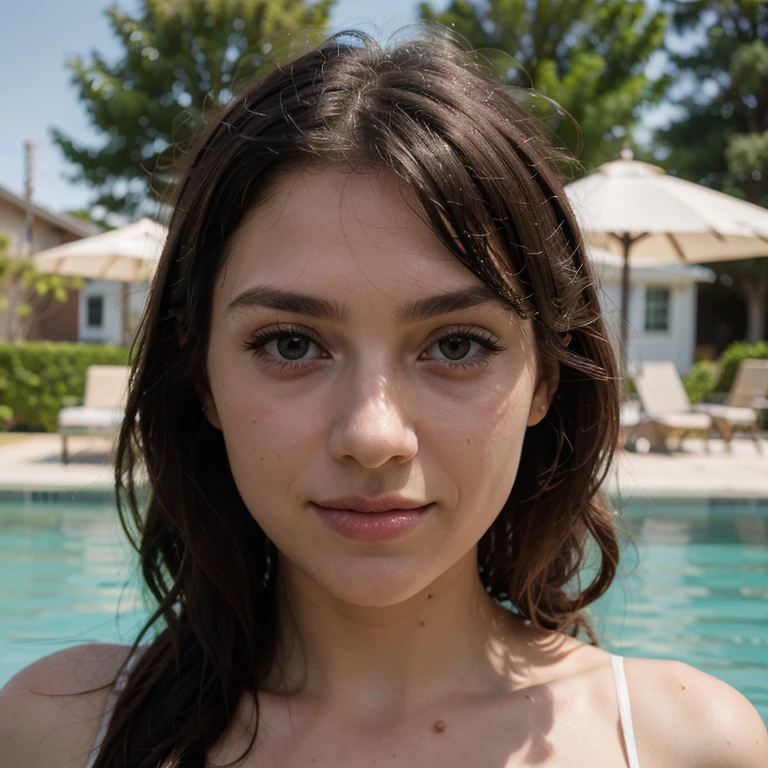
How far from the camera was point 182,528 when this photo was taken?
1.68 meters

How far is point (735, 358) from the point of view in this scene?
55.1ft

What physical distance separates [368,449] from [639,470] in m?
8.41

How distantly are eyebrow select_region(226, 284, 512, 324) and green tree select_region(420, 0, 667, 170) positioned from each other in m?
20.1

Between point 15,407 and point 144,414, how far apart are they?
1350 cm

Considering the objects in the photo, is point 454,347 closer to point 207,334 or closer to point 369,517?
point 369,517

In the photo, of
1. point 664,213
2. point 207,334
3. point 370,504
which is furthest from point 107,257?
point 370,504

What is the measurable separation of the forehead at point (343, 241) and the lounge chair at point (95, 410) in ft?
26.2

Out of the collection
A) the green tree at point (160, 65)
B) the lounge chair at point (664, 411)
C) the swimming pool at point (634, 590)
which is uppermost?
the green tree at point (160, 65)

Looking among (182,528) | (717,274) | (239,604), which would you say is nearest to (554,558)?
(239,604)

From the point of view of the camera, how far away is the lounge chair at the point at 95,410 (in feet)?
31.8

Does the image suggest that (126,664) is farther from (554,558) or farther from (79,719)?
(554,558)

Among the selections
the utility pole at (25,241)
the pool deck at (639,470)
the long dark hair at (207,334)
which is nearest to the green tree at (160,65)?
the utility pole at (25,241)

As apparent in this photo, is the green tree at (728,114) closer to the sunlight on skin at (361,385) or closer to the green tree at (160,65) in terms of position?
the green tree at (160,65)

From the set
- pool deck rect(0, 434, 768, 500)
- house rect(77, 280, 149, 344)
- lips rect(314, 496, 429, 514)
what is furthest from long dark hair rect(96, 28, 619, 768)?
house rect(77, 280, 149, 344)
